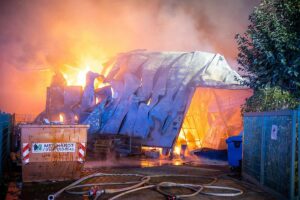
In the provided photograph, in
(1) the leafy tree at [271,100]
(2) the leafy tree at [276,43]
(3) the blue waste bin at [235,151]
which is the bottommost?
(3) the blue waste bin at [235,151]

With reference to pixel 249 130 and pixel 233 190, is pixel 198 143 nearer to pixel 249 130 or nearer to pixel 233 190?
pixel 249 130

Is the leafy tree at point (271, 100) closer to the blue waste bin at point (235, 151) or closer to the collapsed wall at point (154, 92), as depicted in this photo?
A: the blue waste bin at point (235, 151)

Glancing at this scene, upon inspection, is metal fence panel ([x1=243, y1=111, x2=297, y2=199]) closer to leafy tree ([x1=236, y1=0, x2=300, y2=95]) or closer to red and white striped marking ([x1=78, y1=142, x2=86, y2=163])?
leafy tree ([x1=236, y1=0, x2=300, y2=95])

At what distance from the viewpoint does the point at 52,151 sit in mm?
8797

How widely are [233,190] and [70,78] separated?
20891 millimetres

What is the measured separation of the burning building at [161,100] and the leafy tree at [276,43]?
7.23 metres

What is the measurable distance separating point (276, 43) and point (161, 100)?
10934 millimetres

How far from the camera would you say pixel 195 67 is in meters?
21.0

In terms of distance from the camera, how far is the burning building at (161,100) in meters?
18.7

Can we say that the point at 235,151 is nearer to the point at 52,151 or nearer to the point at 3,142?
the point at 52,151

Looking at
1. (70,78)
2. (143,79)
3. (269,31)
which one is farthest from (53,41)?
(269,31)

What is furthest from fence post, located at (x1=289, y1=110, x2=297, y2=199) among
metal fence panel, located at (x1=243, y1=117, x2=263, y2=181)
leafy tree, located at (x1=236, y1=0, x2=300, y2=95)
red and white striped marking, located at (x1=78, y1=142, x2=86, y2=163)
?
red and white striped marking, located at (x1=78, y1=142, x2=86, y2=163)

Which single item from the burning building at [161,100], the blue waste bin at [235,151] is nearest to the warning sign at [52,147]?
the blue waste bin at [235,151]

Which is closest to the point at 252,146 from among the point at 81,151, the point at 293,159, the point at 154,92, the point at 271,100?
the point at 293,159
